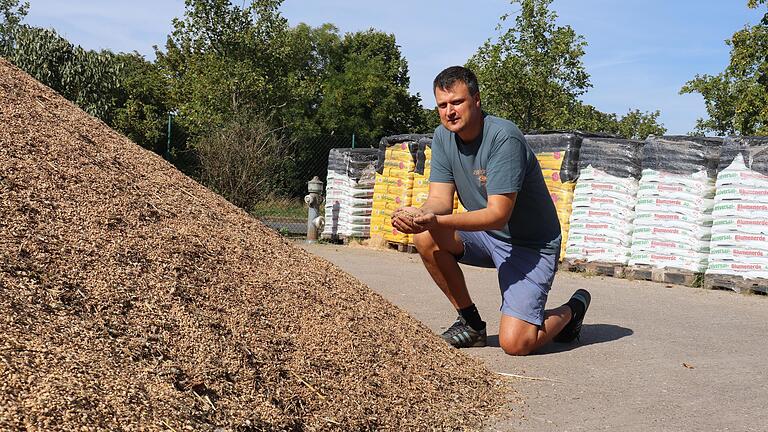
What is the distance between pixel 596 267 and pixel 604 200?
77 centimetres

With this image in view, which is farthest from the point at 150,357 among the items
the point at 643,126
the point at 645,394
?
the point at 643,126

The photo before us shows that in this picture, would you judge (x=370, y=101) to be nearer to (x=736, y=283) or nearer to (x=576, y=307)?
(x=736, y=283)

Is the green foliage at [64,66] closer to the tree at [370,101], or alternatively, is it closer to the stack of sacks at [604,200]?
the stack of sacks at [604,200]

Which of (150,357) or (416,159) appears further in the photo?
(416,159)

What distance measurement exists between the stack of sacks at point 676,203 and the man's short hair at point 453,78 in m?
5.05

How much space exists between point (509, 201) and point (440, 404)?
115 cm

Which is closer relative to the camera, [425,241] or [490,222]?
[490,222]

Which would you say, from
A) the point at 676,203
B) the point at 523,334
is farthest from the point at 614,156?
the point at 523,334

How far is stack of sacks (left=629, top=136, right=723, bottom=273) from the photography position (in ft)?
26.0

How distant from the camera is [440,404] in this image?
9.66 feet

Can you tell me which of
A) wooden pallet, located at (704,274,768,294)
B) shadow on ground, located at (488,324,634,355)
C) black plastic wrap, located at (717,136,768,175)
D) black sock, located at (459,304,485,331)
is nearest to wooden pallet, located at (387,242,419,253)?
wooden pallet, located at (704,274,768,294)

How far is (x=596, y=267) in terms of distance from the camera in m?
8.74

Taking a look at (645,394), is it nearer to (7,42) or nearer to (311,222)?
(311,222)

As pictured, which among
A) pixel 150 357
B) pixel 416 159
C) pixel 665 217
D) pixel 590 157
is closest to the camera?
pixel 150 357
